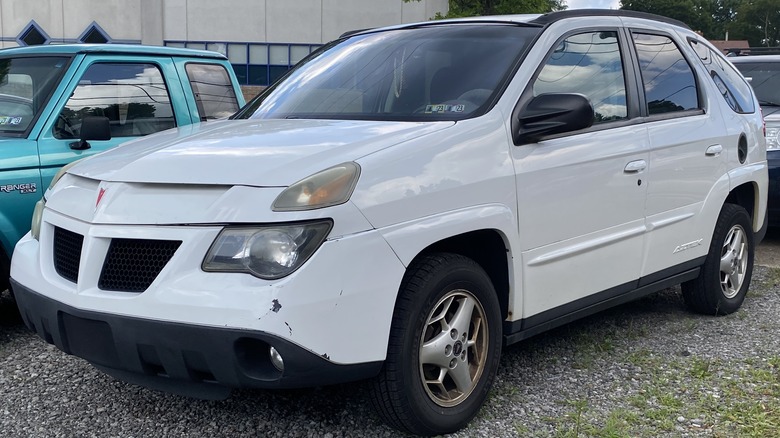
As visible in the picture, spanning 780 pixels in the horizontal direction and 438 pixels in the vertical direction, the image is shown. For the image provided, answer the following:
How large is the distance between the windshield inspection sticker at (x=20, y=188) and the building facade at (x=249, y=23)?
27711 mm

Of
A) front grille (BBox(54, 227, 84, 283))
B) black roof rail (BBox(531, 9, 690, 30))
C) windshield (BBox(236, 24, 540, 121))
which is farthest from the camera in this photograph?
black roof rail (BBox(531, 9, 690, 30))

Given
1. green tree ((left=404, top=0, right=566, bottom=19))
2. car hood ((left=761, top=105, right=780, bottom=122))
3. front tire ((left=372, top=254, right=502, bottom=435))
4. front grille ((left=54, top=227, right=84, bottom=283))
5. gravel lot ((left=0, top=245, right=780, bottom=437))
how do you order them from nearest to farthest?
front tire ((left=372, top=254, right=502, bottom=435)), front grille ((left=54, top=227, right=84, bottom=283)), gravel lot ((left=0, top=245, right=780, bottom=437)), car hood ((left=761, top=105, right=780, bottom=122)), green tree ((left=404, top=0, right=566, bottom=19))

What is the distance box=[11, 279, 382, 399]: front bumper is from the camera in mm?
2758

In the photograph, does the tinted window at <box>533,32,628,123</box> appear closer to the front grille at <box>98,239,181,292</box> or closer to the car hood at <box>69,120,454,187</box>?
the car hood at <box>69,120,454,187</box>

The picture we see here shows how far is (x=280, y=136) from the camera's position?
3365mm

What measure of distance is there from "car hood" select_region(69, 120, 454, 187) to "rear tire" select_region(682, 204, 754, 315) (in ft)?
8.30

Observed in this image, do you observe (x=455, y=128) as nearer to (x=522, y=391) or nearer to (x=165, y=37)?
(x=522, y=391)

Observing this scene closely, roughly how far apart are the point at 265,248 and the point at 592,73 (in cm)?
224

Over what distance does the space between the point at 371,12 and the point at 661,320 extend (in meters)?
29.0

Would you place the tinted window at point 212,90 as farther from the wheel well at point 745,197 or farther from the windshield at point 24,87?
the wheel well at point 745,197

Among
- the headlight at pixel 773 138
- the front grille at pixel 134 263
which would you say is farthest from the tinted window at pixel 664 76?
the headlight at pixel 773 138

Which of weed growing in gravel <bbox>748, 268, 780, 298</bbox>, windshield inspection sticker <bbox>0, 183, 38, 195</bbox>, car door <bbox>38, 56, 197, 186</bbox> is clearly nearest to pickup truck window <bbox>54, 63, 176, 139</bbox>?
car door <bbox>38, 56, 197, 186</bbox>

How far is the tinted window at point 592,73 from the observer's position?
3.94 m

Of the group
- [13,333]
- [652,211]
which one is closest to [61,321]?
[13,333]
